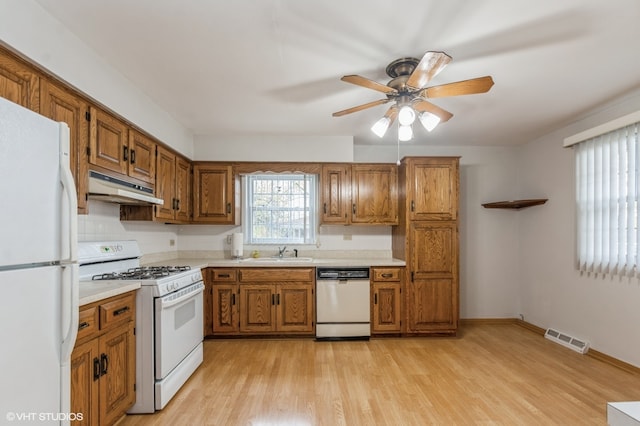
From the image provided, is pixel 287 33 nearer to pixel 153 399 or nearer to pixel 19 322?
pixel 19 322

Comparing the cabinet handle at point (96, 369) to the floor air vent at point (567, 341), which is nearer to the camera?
the cabinet handle at point (96, 369)

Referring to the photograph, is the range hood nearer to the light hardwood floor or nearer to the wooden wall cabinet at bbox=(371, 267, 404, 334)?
the light hardwood floor

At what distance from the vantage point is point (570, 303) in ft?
11.5

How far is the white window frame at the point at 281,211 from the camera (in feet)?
14.2

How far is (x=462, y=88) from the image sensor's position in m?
1.99

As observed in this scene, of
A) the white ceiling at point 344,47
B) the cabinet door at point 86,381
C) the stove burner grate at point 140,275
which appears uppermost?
the white ceiling at point 344,47

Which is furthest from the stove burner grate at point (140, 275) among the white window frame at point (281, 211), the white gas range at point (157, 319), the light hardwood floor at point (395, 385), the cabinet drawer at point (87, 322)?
the white window frame at point (281, 211)

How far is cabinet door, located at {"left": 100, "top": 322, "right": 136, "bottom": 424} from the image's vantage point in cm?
183

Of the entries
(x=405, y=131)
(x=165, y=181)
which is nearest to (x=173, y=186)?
(x=165, y=181)

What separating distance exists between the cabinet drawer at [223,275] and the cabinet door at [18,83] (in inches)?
91.9

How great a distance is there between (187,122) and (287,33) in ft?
6.80

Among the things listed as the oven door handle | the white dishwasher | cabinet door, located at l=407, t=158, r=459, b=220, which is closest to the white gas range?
the oven door handle

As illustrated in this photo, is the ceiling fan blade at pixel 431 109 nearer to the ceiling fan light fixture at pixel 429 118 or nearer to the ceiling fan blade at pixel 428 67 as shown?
the ceiling fan light fixture at pixel 429 118

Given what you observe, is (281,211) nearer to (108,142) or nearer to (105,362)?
(108,142)
